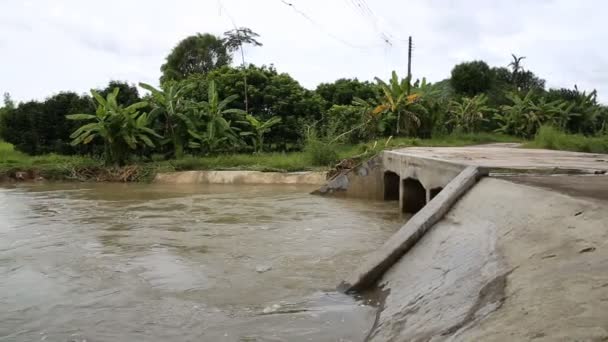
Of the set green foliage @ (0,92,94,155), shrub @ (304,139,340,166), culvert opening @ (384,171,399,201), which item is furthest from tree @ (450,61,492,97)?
culvert opening @ (384,171,399,201)

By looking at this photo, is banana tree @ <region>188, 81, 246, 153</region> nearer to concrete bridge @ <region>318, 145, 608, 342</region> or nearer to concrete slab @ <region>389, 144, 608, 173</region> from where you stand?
concrete slab @ <region>389, 144, 608, 173</region>

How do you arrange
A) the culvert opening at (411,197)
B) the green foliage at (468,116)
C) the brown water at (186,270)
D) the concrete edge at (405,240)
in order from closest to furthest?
the brown water at (186,270), the concrete edge at (405,240), the culvert opening at (411,197), the green foliage at (468,116)

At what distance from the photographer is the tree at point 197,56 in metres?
32.0

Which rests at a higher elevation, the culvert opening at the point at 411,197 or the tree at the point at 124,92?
the tree at the point at 124,92

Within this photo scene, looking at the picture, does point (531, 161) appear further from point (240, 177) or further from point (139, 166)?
point (139, 166)

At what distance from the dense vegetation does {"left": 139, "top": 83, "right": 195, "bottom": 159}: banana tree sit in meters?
0.04

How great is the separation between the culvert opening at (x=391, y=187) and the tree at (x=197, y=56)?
23.3 metres

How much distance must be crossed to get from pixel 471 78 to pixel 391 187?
2762 centimetres

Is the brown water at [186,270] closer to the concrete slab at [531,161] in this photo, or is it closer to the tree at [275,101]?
the concrete slab at [531,161]

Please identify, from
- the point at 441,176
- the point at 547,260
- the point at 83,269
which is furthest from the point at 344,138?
the point at 547,260

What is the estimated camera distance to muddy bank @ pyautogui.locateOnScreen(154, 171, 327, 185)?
14336 mm

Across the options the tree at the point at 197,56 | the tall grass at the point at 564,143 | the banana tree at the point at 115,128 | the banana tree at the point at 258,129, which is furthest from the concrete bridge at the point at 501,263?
the tree at the point at 197,56

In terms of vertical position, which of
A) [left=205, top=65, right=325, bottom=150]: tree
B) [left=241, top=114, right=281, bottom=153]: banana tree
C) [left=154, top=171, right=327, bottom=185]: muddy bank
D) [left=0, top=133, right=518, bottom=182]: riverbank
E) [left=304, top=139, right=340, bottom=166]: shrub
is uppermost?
[left=205, top=65, right=325, bottom=150]: tree

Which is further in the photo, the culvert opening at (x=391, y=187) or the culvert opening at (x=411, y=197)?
the culvert opening at (x=391, y=187)
